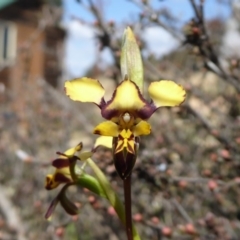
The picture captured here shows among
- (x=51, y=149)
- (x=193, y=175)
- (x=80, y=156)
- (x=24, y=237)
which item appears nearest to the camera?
(x=80, y=156)

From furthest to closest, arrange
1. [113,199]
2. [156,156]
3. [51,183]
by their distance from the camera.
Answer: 1. [156,156]
2. [51,183]
3. [113,199]

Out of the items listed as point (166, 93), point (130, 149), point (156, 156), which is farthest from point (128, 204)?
point (156, 156)

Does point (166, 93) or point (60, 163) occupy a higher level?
point (166, 93)

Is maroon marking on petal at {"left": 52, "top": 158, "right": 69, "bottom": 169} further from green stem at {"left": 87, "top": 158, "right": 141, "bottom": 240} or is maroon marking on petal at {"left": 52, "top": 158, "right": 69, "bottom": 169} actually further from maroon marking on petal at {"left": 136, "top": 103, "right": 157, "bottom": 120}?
maroon marking on petal at {"left": 136, "top": 103, "right": 157, "bottom": 120}

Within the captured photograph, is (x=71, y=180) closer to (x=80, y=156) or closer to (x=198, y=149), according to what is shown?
(x=80, y=156)

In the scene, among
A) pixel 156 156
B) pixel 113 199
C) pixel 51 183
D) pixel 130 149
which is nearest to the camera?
pixel 130 149

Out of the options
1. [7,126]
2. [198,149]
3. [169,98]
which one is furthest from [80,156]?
[7,126]

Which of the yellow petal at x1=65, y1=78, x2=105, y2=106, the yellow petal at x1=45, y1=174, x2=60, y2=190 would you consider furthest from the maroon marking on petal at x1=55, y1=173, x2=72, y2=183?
the yellow petal at x1=65, y1=78, x2=105, y2=106

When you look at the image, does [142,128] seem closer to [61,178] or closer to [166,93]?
[166,93]
